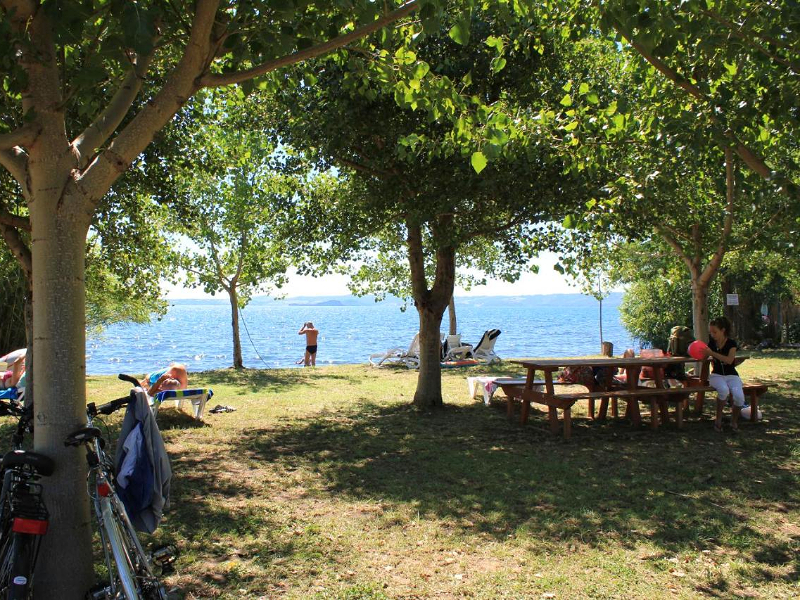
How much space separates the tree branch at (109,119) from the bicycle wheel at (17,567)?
6.19 ft

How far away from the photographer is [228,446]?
7.57 m

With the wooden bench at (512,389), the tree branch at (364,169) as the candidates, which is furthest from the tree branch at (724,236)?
the tree branch at (364,169)

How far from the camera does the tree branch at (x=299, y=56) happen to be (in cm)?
377

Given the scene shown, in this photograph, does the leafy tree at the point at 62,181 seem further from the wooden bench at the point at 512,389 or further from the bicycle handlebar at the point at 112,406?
the wooden bench at the point at 512,389

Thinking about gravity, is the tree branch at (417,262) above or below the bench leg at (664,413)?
above

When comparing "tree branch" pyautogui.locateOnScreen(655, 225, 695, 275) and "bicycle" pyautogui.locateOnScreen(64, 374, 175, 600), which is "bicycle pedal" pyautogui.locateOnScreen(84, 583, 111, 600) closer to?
"bicycle" pyautogui.locateOnScreen(64, 374, 175, 600)

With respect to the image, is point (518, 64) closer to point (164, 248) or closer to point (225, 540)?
point (164, 248)

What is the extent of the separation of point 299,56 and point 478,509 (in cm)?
363

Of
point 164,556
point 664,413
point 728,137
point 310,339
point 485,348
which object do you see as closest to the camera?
point 164,556

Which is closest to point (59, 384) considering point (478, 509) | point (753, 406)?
point (478, 509)

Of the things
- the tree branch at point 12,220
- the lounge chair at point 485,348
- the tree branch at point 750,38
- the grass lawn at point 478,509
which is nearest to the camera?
the grass lawn at point 478,509

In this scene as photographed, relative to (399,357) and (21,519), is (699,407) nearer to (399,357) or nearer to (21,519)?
(21,519)

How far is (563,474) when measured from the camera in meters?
6.29

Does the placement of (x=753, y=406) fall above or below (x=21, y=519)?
below
